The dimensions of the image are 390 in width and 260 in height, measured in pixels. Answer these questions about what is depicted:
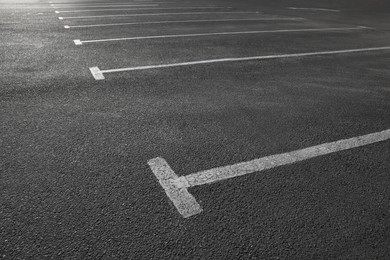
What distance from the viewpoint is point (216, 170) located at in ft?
9.33

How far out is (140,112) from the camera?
3852mm

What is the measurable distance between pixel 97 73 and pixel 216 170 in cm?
331

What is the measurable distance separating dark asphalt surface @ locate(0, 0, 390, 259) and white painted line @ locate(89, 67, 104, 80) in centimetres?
14

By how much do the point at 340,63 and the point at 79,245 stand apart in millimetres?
6245

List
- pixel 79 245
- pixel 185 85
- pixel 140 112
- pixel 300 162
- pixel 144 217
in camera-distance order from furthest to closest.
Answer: pixel 185 85, pixel 140 112, pixel 300 162, pixel 144 217, pixel 79 245

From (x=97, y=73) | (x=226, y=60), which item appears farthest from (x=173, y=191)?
(x=226, y=60)

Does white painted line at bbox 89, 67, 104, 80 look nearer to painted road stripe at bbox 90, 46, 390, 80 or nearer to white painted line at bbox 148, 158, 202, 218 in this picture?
painted road stripe at bbox 90, 46, 390, 80

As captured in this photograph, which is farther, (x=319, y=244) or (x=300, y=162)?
(x=300, y=162)

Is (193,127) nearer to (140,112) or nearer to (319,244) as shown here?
(140,112)

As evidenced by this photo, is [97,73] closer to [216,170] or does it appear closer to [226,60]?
[226,60]

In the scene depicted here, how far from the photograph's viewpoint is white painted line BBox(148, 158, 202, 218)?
235 cm

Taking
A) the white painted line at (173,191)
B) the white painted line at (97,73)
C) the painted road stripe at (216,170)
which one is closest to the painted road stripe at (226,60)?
the white painted line at (97,73)

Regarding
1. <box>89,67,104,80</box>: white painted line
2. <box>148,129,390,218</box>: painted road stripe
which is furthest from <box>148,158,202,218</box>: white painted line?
<box>89,67,104,80</box>: white painted line

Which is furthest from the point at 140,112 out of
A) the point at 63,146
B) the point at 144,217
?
the point at 144,217
